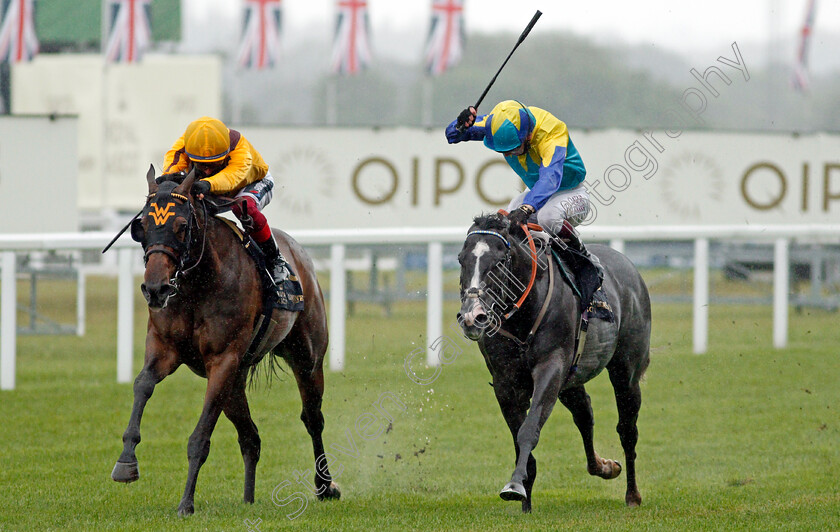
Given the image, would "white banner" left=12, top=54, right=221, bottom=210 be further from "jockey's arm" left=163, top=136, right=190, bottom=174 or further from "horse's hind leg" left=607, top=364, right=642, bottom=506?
"horse's hind leg" left=607, top=364, right=642, bottom=506

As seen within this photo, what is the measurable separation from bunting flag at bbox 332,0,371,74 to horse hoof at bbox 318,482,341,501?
18.8 m

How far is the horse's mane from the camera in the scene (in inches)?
194

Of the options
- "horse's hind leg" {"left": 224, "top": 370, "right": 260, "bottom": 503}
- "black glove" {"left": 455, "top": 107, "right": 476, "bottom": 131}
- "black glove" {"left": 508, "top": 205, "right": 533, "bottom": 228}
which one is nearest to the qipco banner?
"horse's hind leg" {"left": 224, "top": 370, "right": 260, "bottom": 503}

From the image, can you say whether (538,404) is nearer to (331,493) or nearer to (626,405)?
(626,405)

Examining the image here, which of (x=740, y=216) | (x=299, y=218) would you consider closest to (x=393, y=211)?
(x=299, y=218)

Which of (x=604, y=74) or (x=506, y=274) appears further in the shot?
(x=604, y=74)

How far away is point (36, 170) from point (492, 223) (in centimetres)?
1276

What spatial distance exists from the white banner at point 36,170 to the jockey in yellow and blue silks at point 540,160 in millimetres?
11997

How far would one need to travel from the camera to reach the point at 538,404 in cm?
497

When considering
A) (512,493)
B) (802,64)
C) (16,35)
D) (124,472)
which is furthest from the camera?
(802,64)

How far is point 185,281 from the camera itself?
16.5 feet

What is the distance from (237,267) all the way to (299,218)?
14.0 m

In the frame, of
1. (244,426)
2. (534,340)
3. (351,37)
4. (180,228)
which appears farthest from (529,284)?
(351,37)

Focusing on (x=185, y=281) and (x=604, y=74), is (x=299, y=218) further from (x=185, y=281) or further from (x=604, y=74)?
(x=185, y=281)
